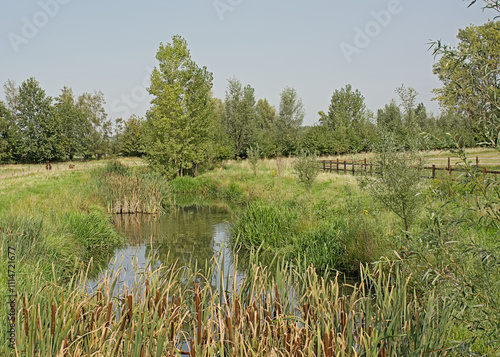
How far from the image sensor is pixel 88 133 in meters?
59.8

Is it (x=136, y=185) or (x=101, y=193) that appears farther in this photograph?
(x=136, y=185)

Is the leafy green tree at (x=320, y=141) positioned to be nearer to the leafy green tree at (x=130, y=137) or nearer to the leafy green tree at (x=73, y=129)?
the leafy green tree at (x=130, y=137)

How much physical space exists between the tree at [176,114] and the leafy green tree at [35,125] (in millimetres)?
23301

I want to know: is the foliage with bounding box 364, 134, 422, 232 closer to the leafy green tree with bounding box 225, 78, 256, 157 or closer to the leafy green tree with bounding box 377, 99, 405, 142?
the leafy green tree with bounding box 377, 99, 405, 142

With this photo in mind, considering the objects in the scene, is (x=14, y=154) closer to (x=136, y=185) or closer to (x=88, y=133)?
(x=88, y=133)

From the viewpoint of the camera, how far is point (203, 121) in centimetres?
3228

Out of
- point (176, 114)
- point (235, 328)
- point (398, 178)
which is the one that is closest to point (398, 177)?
point (398, 178)

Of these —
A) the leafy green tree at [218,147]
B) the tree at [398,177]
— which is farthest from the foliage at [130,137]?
the tree at [398,177]

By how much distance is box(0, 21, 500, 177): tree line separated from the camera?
8945mm

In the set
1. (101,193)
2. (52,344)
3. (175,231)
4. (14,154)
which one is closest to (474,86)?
(52,344)

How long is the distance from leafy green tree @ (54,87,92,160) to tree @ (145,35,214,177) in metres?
26.9

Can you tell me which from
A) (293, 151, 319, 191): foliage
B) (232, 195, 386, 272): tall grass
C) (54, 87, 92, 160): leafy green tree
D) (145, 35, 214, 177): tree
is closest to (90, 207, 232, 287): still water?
(232, 195, 386, 272): tall grass

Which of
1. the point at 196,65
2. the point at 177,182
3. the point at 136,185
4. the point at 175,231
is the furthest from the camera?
the point at 196,65

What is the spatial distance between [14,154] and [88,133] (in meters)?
11.4
